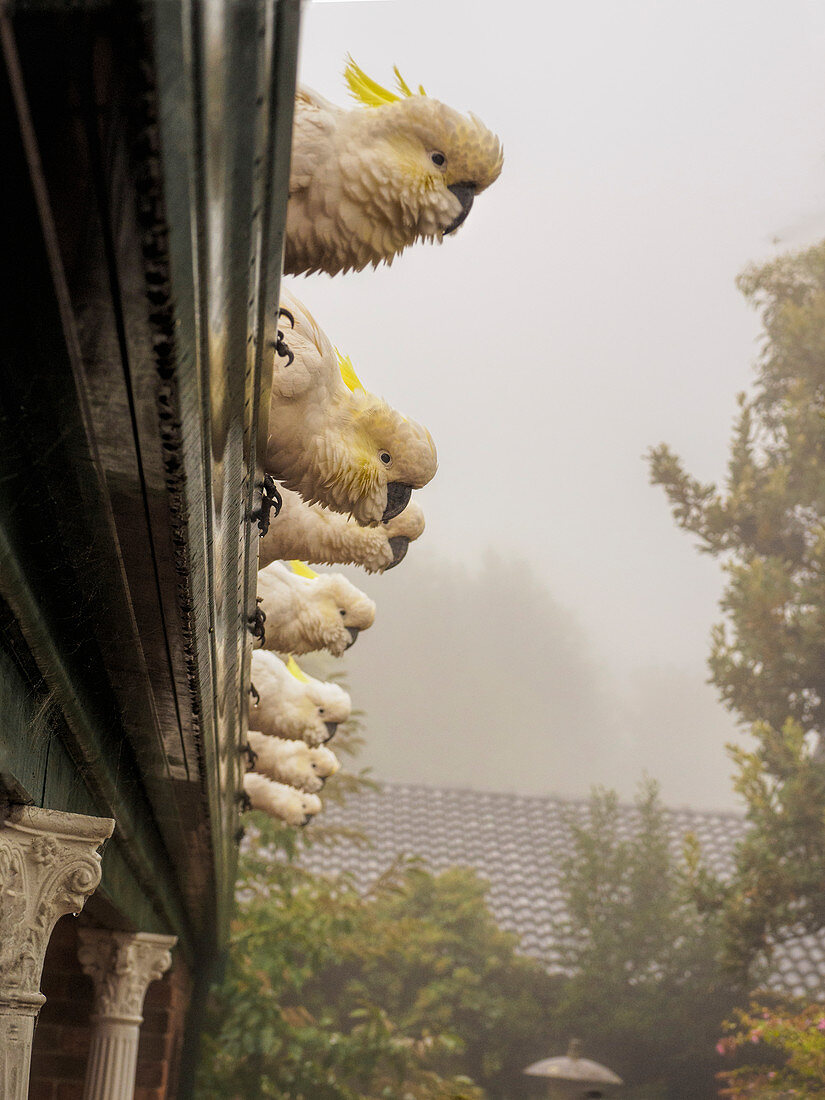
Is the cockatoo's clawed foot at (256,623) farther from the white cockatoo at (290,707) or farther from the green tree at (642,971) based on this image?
the green tree at (642,971)

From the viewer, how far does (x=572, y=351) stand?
45.2 feet

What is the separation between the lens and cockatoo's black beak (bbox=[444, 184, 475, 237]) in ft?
4.81

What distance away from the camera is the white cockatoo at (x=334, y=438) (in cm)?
Result: 168

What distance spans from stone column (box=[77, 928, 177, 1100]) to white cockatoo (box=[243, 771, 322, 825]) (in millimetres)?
1205

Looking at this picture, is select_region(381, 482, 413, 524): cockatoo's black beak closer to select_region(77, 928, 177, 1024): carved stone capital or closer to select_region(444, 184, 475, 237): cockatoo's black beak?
select_region(444, 184, 475, 237): cockatoo's black beak

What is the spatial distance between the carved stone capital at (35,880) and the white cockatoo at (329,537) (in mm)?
764

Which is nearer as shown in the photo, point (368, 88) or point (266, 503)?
point (368, 88)

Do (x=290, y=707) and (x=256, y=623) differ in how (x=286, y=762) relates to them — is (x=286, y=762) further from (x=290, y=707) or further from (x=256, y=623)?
(x=256, y=623)

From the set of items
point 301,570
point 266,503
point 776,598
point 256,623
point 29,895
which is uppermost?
point 776,598

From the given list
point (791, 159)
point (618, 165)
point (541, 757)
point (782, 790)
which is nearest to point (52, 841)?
point (618, 165)

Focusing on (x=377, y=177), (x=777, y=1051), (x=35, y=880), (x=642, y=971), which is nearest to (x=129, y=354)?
(x=377, y=177)

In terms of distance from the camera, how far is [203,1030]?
664 cm

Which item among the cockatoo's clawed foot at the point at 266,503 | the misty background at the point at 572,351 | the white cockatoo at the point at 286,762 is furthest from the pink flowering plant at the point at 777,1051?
the cockatoo's clawed foot at the point at 266,503

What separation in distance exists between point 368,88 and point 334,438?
1.78ft
